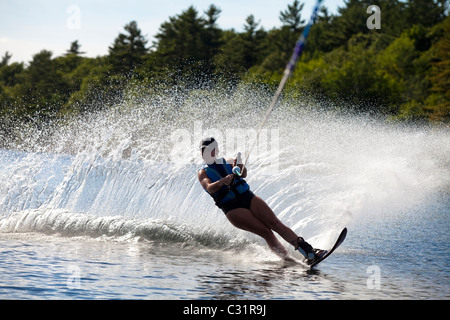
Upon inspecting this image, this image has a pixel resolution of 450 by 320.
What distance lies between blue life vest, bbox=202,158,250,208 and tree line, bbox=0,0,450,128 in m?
35.7

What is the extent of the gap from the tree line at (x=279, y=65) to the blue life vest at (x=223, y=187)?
35.7m

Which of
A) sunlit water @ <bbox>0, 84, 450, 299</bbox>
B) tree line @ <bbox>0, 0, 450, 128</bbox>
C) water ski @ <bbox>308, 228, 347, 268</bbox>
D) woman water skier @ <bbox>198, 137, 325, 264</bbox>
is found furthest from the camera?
tree line @ <bbox>0, 0, 450, 128</bbox>

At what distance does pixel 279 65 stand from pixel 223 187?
5877 cm

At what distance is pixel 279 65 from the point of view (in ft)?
216

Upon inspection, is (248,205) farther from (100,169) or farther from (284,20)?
(284,20)

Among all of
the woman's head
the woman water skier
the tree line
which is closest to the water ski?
the woman water skier

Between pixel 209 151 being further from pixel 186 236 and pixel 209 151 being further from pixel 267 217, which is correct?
pixel 186 236

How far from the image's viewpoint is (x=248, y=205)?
Answer: 810cm

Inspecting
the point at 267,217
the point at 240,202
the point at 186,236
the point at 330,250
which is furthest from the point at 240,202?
the point at 186,236

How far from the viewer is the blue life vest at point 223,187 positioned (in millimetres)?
8039

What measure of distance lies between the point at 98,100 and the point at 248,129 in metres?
26.5

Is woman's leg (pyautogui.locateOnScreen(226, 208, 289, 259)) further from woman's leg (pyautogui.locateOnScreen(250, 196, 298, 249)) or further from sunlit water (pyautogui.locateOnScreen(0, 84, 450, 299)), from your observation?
sunlit water (pyautogui.locateOnScreen(0, 84, 450, 299))

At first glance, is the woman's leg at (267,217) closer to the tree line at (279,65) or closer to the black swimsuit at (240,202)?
the black swimsuit at (240,202)

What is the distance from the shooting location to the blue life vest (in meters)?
8.04
